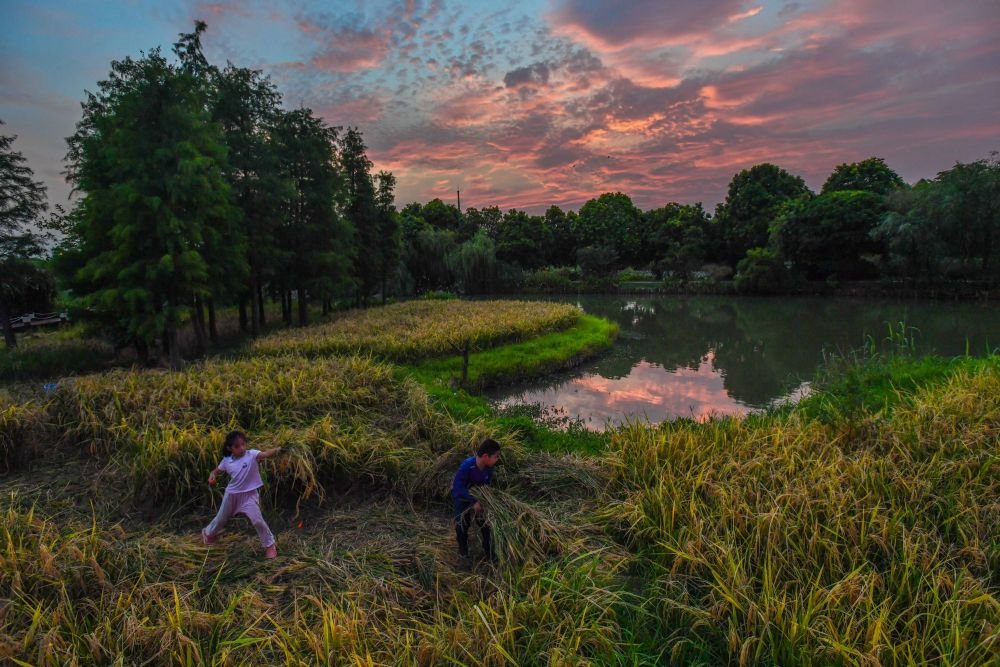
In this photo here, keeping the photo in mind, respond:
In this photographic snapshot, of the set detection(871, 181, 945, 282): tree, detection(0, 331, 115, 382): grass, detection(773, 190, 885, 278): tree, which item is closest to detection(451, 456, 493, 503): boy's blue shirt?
detection(0, 331, 115, 382): grass

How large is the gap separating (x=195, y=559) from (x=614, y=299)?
41978 millimetres

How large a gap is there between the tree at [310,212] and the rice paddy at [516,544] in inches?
553

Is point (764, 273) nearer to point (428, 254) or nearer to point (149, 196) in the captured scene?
point (428, 254)

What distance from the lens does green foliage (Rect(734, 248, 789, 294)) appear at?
126ft

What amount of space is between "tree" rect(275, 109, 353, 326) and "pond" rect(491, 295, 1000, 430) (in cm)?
1116

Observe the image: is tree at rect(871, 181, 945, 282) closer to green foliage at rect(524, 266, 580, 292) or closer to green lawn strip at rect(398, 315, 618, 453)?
green lawn strip at rect(398, 315, 618, 453)

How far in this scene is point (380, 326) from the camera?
63.3 ft

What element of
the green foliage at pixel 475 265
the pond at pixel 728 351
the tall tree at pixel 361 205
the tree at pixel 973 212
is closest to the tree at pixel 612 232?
the green foliage at pixel 475 265

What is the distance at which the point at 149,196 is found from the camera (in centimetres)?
1212

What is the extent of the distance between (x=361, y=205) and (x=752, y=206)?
133 ft

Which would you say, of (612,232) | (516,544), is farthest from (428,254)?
(516,544)

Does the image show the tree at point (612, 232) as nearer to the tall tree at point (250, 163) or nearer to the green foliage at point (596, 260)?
the green foliage at point (596, 260)

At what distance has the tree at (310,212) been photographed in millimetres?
20734

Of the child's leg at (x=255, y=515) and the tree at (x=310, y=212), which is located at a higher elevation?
the tree at (x=310, y=212)
